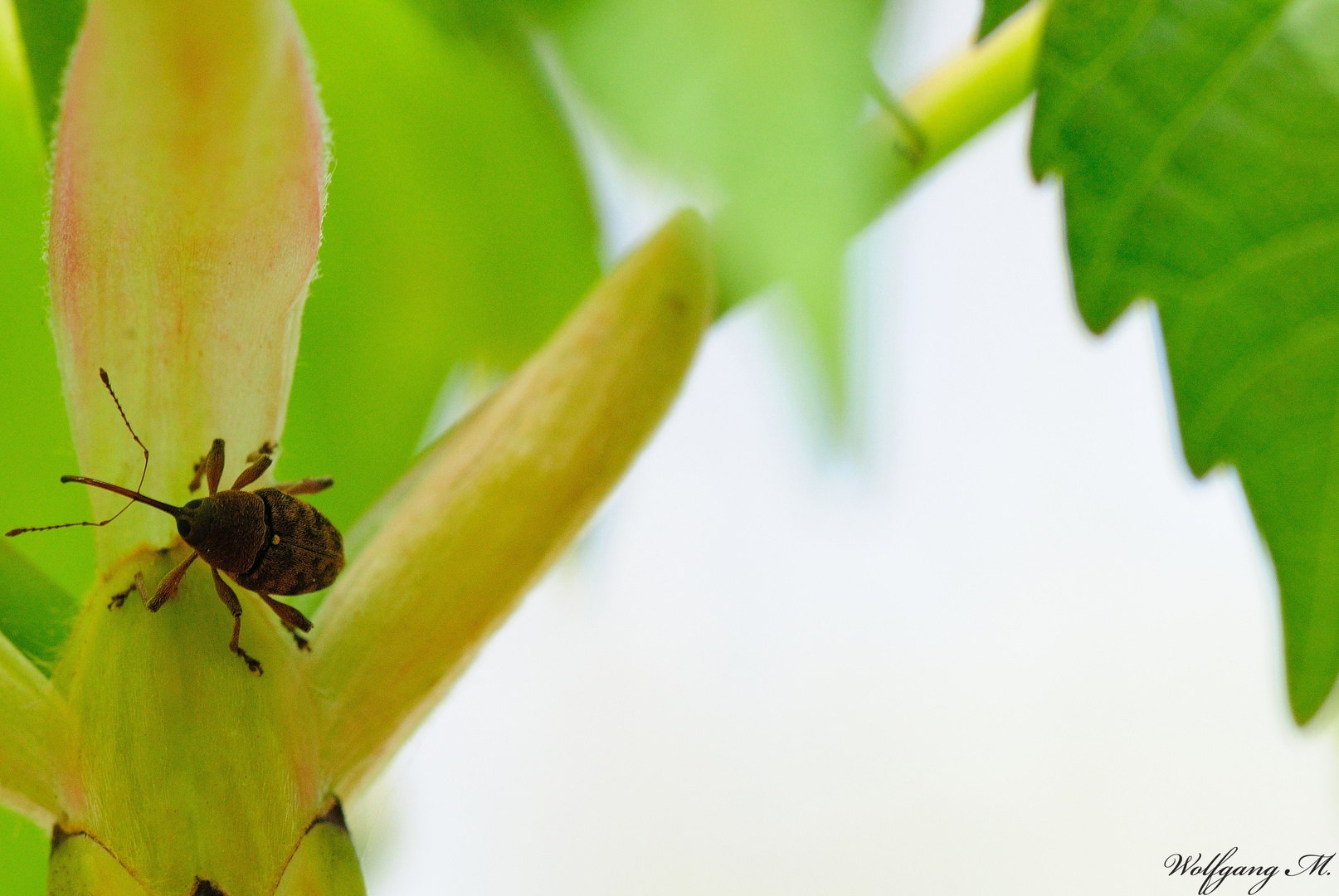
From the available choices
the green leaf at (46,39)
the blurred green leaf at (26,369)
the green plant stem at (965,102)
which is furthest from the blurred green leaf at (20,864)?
the green plant stem at (965,102)

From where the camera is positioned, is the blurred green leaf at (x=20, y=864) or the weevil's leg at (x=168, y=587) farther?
the blurred green leaf at (x=20, y=864)

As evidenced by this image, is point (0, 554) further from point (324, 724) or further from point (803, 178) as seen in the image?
point (803, 178)

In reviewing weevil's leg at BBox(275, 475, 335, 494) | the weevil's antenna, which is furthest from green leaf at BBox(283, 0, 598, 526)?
the weevil's antenna

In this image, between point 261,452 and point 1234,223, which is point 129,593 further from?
point 1234,223

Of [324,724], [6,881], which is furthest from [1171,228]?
[6,881]

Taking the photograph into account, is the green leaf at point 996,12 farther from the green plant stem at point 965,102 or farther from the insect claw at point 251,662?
the insect claw at point 251,662

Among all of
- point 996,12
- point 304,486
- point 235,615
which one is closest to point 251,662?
point 235,615
